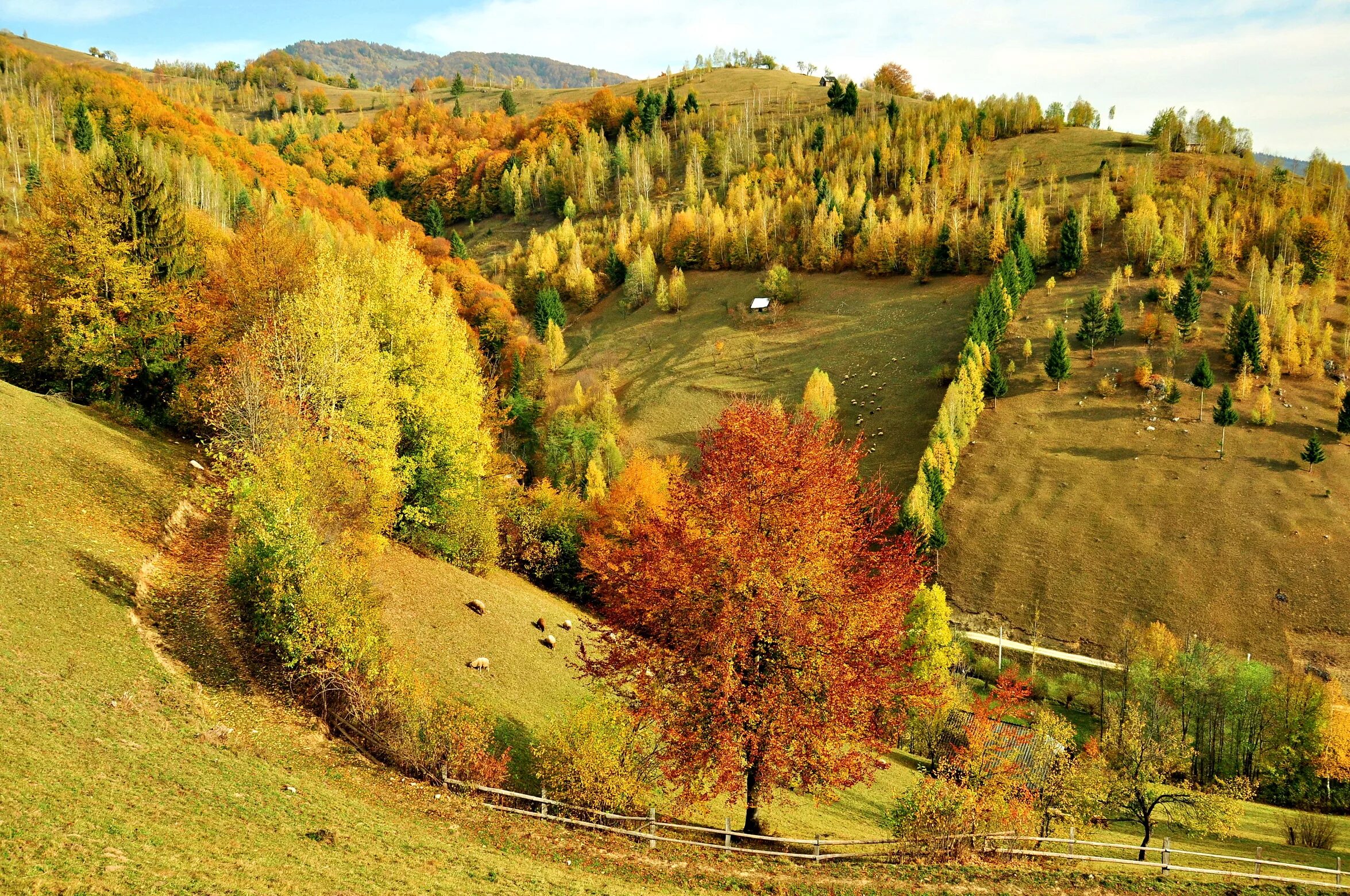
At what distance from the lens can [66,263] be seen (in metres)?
42.0

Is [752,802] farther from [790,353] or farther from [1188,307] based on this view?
[1188,307]

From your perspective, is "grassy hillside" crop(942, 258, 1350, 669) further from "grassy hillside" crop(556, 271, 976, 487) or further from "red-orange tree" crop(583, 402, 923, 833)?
"red-orange tree" crop(583, 402, 923, 833)

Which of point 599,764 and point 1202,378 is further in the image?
point 1202,378

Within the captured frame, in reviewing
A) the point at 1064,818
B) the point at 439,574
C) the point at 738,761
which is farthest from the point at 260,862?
the point at 1064,818

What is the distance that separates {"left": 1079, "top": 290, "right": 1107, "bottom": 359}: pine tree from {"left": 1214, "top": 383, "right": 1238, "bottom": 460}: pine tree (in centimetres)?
1750

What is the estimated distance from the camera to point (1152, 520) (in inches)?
3009

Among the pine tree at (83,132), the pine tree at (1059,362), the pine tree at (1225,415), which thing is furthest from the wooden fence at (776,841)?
the pine tree at (83,132)

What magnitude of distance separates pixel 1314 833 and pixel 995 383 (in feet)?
196

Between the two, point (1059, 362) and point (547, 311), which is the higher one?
point (547, 311)

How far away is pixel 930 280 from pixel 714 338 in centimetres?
3652

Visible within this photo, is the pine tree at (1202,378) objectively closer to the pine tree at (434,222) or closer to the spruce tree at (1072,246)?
the spruce tree at (1072,246)

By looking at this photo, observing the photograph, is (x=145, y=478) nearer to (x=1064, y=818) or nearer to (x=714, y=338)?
(x=1064, y=818)

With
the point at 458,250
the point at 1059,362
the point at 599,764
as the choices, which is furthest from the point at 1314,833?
the point at 458,250

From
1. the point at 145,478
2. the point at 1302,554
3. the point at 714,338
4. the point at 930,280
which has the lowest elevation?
the point at 1302,554
